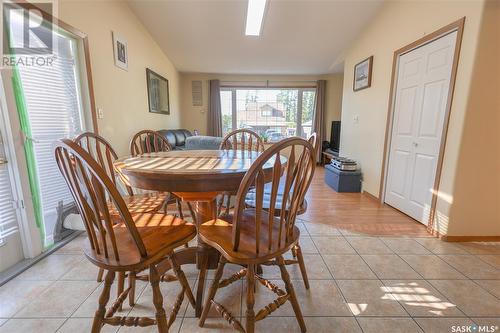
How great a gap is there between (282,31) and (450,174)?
3144mm

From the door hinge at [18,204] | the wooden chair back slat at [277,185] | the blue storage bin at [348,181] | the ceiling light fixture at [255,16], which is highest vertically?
the ceiling light fixture at [255,16]

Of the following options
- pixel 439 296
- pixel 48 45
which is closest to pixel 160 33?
pixel 48 45

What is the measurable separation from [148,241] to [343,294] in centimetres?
121

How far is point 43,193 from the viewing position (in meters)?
1.94

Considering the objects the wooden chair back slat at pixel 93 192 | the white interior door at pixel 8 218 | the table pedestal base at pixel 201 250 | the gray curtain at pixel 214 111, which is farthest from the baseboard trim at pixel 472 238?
the gray curtain at pixel 214 111

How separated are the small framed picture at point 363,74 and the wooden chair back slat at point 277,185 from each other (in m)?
3.12

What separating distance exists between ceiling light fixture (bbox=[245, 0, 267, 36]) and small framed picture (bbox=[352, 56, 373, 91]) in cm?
171

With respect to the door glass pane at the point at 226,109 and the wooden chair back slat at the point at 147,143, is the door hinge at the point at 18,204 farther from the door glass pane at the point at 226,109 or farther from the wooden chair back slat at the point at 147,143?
the door glass pane at the point at 226,109

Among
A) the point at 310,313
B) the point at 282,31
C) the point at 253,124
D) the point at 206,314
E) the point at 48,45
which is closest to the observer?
the point at 206,314

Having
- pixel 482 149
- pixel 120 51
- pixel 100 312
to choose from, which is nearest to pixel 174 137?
pixel 120 51

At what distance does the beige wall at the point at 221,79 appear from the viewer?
6.14 meters

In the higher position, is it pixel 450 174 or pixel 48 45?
pixel 48 45

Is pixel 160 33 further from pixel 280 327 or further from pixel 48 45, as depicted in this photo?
pixel 280 327

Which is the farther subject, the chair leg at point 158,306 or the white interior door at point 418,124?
the white interior door at point 418,124
